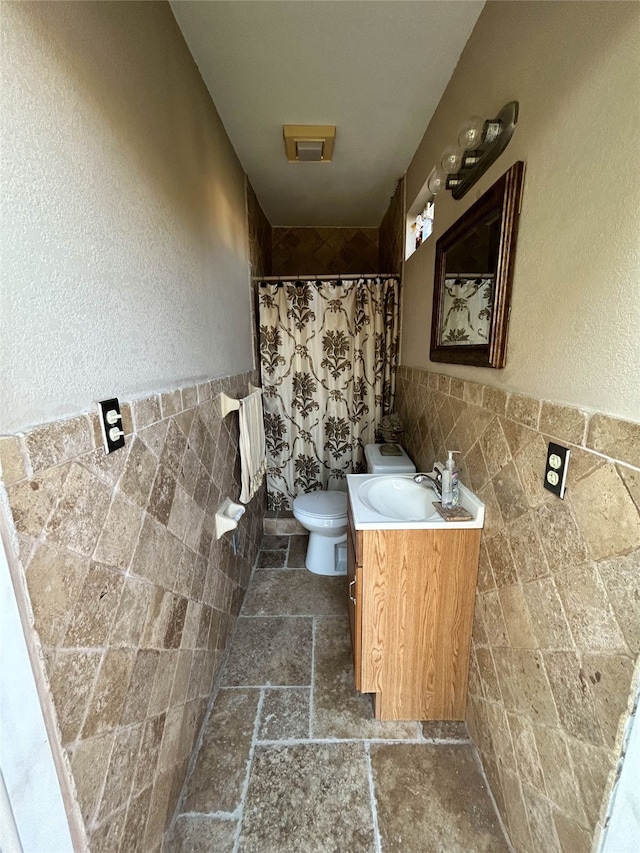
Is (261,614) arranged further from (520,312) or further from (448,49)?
(448,49)

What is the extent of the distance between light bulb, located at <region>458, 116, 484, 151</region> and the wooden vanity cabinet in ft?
4.36

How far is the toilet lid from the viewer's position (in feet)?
6.36

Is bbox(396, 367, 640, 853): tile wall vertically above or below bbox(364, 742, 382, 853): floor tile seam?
above

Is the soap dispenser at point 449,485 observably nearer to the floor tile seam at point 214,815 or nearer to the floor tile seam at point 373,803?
the floor tile seam at point 373,803

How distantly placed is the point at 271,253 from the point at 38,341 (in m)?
2.79

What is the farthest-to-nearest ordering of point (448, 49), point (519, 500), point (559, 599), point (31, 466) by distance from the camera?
point (448, 49) < point (519, 500) < point (559, 599) < point (31, 466)

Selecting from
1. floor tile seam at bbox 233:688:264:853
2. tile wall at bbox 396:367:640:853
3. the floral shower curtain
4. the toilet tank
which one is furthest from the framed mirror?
floor tile seam at bbox 233:688:264:853

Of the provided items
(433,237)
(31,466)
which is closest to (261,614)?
(31,466)

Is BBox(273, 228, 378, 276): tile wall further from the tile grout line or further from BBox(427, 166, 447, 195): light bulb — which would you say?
the tile grout line

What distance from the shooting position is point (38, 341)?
0.57 metres

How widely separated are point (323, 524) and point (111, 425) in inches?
55.9

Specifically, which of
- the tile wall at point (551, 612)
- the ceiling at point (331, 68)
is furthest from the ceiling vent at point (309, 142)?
the tile wall at point (551, 612)

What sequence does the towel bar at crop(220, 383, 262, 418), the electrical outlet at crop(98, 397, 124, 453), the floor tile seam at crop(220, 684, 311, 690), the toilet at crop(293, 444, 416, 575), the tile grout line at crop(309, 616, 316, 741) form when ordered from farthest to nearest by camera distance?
the toilet at crop(293, 444, 416, 575) → the towel bar at crop(220, 383, 262, 418) → the floor tile seam at crop(220, 684, 311, 690) → the tile grout line at crop(309, 616, 316, 741) → the electrical outlet at crop(98, 397, 124, 453)

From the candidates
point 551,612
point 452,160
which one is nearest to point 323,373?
point 452,160
